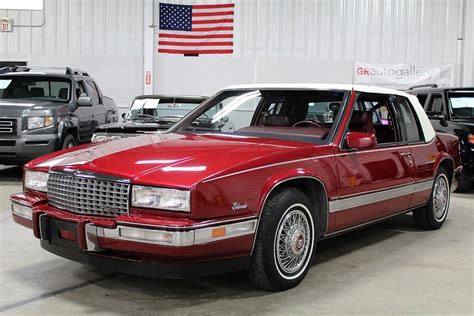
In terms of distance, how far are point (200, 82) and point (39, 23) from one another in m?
5.27

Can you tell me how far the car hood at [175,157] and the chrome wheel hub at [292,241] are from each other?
425mm

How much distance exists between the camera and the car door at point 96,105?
10008 millimetres

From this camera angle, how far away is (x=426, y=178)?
17.5ft

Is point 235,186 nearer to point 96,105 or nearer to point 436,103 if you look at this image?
point 436,103

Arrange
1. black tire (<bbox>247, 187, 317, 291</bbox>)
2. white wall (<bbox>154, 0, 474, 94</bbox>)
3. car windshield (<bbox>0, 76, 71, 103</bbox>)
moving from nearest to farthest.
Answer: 1. black tire (<bbox>247, 187, 317, 291</bbox>)
2. car windshield (<bbox>0, 76, 71, 103</bbox>)
3. white wall (<bbox>154, 0, 474, 94</bbox>)

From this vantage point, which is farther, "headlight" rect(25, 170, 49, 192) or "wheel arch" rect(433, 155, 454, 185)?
"wheel arch" rect(433, 155, 454, 185)

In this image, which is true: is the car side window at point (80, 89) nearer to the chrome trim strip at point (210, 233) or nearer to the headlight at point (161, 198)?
the headlight at point (161, 198)

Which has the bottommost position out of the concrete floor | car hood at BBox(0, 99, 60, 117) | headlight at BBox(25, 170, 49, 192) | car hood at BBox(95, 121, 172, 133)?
the concrete floor

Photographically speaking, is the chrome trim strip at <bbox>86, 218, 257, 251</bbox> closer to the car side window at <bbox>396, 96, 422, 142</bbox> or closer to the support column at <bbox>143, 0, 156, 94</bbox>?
the car side window at <bbox>396, 96, 422, 142</bbox>

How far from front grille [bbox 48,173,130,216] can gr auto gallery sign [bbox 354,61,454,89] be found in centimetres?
1342

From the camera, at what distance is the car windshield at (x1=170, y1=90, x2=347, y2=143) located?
4.40 m

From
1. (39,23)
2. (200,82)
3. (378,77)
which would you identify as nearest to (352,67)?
(378,77)

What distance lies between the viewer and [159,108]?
9000mm

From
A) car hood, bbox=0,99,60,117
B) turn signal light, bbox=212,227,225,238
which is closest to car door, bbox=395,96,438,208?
turn signal light, bbox=212,227,225,238
